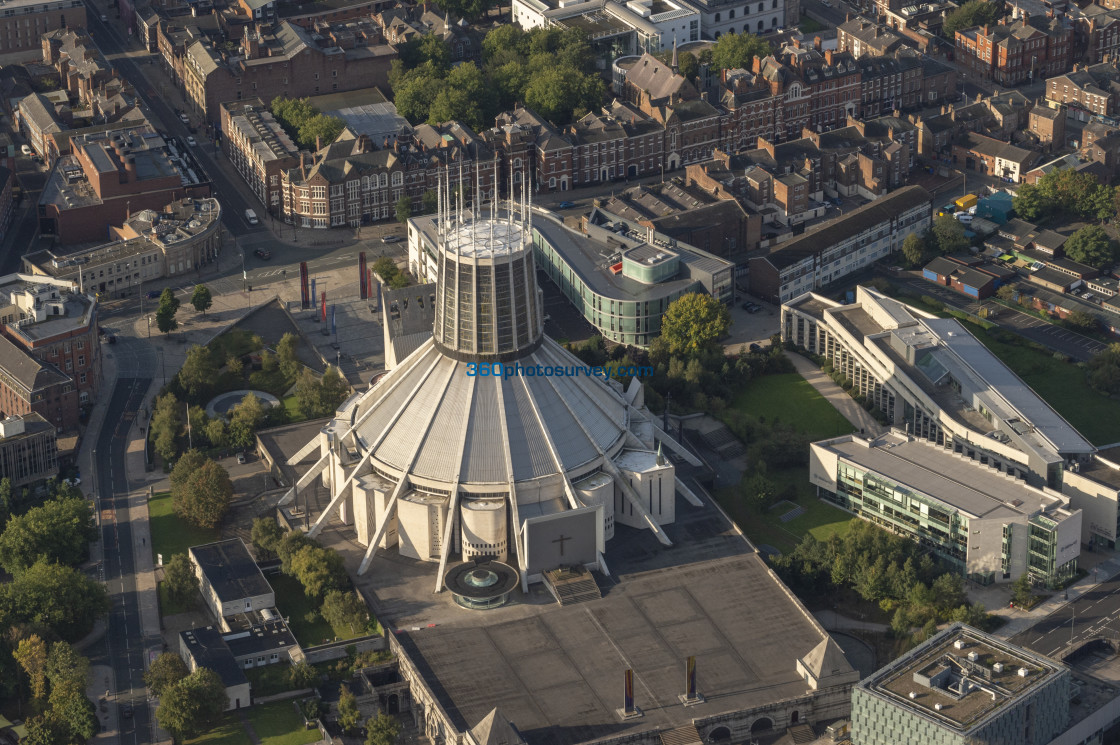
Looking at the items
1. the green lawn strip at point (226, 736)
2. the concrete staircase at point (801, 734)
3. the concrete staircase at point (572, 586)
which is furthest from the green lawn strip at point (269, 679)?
the concrete staircase at point (801, 734)

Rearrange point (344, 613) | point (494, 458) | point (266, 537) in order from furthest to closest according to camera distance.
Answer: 1. point (266, 537)
2. point (494, 458)
3. point (344, 613)

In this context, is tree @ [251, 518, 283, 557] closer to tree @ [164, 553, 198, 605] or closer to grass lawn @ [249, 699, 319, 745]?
tree @ [164, 553, 198, 605]

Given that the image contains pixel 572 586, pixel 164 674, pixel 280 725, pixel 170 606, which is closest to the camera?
pixel 280 725

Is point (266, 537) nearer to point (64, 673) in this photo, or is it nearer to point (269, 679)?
point (269, 679)

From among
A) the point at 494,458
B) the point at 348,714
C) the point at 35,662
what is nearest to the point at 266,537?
the point at 494,458

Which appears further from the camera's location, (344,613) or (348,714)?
(344,613)

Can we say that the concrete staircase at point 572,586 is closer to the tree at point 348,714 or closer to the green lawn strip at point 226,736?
the tree at point 348,714

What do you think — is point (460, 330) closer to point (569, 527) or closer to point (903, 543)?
point (569, 527)
